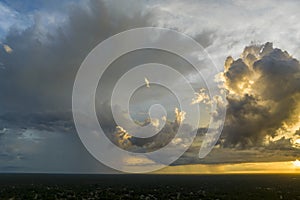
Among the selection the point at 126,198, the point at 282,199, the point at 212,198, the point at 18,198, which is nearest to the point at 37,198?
the point at 18,198

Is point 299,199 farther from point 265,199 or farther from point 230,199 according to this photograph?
point 230,199

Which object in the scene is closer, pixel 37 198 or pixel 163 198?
pixel 37 198

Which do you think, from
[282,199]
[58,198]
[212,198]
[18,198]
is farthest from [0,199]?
[282,199]

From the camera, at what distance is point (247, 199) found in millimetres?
69688

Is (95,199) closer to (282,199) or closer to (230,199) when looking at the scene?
(230,199)

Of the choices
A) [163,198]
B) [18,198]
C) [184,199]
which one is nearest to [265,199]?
[184,199]

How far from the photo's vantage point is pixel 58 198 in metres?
68.8

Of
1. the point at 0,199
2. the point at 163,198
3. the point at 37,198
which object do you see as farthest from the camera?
the point at 163,198

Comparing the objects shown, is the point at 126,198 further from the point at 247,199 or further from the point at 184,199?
the point at 247,199

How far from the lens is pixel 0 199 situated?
62219 mm

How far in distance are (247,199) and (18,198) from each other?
4818 centimetres

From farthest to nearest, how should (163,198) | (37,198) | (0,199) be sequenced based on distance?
1. (163,198)
2. (37,198)
3. (0,199)

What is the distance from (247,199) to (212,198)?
779 cm

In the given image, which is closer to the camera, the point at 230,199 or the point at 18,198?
the point at 18,198
